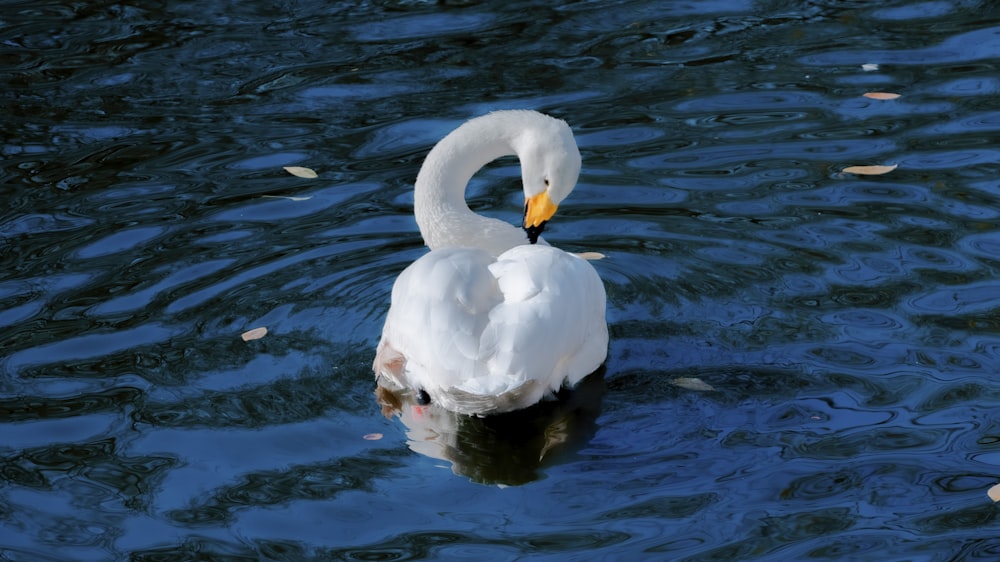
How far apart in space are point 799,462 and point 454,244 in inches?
77.9

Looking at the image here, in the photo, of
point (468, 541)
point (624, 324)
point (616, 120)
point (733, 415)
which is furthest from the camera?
point (616, 120)

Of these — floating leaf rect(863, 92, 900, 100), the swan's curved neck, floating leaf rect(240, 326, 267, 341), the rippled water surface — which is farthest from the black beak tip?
floating leaf rect(863, 92, 900, 100)

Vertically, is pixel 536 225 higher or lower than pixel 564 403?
higher

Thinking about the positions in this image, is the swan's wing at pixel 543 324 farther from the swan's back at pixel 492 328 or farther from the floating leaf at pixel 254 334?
the floating leaf at pixel 254 334

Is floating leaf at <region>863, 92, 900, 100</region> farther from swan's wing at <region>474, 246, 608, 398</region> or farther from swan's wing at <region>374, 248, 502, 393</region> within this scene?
swan's wing at <region>374, 248, 502, 393</region>

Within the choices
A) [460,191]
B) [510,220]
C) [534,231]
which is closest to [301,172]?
[510,220]

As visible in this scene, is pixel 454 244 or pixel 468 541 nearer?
pixel 468 541

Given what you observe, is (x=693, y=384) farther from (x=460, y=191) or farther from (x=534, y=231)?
(x=460, y=191)

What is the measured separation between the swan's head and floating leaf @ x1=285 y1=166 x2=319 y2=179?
206 centimetres

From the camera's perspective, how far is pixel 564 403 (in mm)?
5754

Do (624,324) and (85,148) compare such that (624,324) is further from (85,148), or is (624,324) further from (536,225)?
(85,148)

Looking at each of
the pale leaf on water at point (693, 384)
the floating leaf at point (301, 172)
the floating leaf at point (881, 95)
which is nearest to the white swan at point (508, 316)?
the pale leaf on water at point (693, 384)

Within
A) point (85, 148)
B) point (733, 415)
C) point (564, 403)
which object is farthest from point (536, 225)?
point (85, 148)

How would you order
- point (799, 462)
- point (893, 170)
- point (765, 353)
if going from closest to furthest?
point (799, 462), point (765, 353), point (893, 170)
